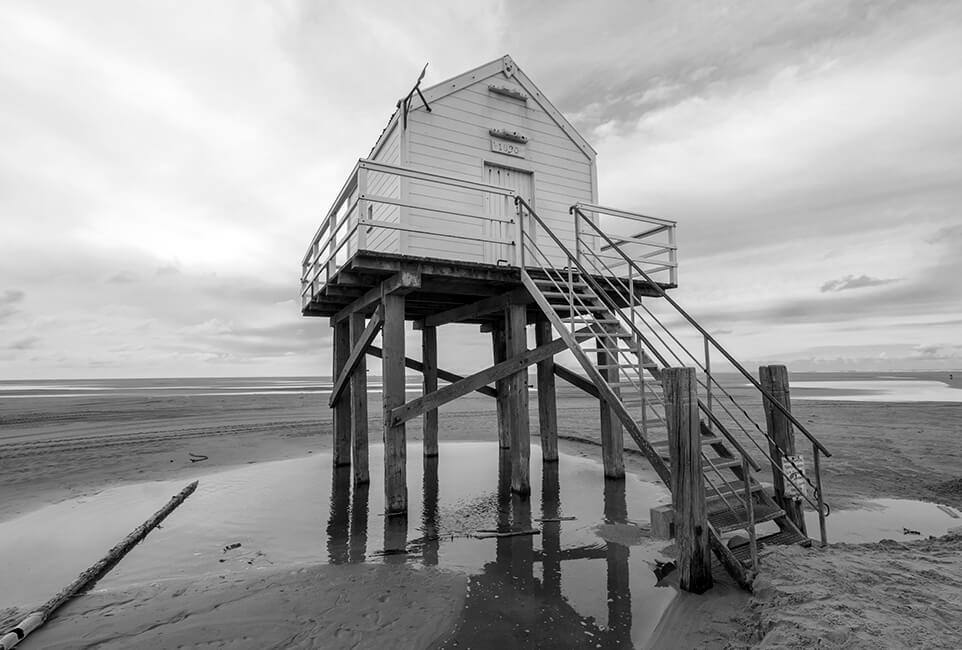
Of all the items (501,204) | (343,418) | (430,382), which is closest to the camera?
(501,204)

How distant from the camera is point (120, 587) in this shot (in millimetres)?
5414

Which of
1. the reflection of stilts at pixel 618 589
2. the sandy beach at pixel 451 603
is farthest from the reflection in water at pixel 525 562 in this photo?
the sandy beach at pixel 451 603

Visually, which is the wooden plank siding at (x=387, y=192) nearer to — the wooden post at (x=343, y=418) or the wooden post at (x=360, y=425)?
the wooden post at (x=360, y=425)

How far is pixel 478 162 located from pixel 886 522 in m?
9.27

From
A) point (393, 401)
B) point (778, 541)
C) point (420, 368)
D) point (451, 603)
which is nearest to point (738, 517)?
point (778, 541)

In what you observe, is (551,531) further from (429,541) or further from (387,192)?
(387,192)

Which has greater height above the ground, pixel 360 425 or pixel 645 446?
pixel 645 446

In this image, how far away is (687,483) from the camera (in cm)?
472

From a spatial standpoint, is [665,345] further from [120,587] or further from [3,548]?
[3,548]

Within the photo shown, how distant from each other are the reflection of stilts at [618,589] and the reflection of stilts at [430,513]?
2.28 metres

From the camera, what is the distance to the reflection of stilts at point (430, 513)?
652 cm

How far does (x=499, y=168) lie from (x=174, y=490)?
9662 mm

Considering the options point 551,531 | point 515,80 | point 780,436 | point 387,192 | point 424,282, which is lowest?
point 551,531

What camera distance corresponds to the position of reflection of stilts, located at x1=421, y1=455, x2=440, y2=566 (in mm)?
6520
